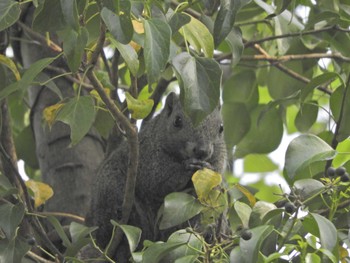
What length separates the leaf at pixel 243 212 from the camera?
13.4ft

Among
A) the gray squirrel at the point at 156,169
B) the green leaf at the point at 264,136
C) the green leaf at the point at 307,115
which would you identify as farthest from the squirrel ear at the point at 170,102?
the green leaf at the point at 307,115

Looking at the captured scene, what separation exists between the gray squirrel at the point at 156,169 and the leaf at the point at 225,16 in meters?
1.30

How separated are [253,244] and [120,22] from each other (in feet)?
3.02

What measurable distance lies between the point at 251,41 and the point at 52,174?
1.42 metres

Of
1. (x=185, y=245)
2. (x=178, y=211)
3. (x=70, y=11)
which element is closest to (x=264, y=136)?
(x=178, y=211)

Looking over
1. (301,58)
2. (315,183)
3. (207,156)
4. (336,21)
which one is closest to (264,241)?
(315,183)

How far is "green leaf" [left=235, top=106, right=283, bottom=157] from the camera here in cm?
546

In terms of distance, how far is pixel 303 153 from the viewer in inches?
148

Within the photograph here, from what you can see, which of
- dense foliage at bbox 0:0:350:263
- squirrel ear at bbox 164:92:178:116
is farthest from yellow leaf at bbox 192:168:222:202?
squirrel ear at bbox 164:92:178:116

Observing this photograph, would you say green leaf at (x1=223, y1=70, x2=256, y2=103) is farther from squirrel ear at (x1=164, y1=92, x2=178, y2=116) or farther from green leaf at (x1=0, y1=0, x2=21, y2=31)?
green leaf at (x1=0, y1=0, x2=21, y2=31)

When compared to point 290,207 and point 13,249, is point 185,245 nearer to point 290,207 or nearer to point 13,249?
point 290,207

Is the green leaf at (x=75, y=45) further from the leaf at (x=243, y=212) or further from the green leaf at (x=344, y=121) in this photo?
the green leaf at (x=344, y=121)

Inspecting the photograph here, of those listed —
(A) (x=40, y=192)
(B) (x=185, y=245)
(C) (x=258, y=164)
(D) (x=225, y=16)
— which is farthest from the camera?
(C) (x=258, y=164)

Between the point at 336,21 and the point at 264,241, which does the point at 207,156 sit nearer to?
the point at 336,21
